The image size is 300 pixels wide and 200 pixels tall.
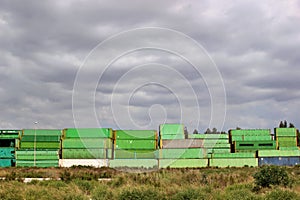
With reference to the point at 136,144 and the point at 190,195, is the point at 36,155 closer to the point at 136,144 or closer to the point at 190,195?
the point at 136,144

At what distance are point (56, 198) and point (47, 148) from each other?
180ft

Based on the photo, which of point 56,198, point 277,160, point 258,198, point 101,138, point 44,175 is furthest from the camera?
point 101,138

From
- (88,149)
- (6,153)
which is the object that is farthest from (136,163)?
(6,153)

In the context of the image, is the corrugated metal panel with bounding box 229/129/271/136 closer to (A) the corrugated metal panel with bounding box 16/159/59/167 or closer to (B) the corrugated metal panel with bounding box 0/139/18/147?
(A) the corrugated metal panel with bounding box 16/159/59/167

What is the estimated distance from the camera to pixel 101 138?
69.9 m

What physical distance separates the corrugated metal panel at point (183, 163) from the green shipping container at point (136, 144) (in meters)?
4.96

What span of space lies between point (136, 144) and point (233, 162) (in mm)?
18812

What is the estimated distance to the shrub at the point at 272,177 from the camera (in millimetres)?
21786

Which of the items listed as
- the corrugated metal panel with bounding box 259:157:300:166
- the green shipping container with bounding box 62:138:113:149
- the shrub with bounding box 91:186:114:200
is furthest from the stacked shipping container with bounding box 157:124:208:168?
the shrub with bounding box 91:186:114:200

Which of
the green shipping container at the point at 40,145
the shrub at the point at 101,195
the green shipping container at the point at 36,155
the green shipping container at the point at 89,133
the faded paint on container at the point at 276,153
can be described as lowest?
the green shipping container at the point at 36,155

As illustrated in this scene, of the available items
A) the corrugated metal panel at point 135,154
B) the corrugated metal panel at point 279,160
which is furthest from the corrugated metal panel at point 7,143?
the corrugated metal panel at point 279,160

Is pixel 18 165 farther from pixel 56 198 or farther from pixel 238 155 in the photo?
pixel 56 198

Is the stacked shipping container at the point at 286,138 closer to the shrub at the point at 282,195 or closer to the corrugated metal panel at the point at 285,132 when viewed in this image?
the corrugated metal panel at the point at 285,132

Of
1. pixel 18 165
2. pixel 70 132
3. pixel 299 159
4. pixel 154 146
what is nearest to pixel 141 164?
pixel 154 146
